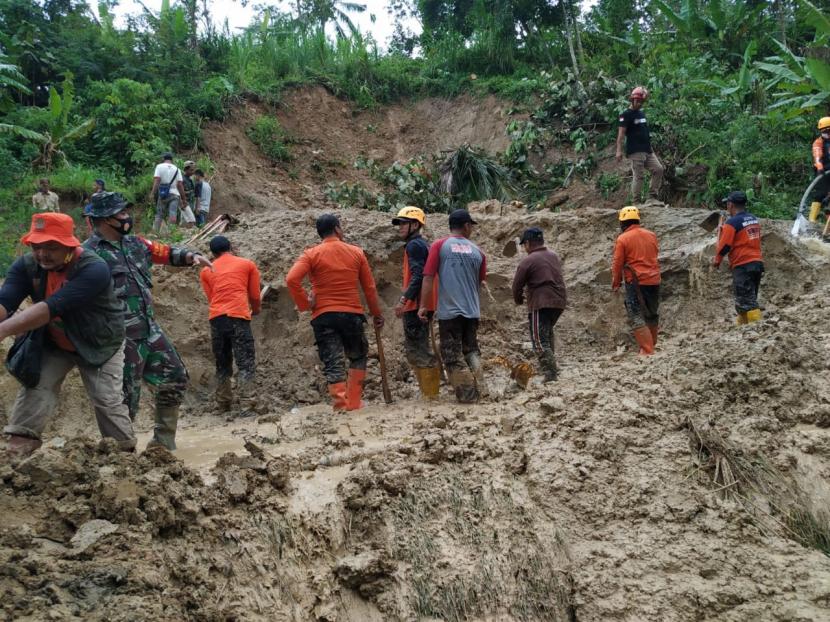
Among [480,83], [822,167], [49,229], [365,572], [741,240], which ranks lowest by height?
[365,572]

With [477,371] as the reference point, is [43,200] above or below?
above

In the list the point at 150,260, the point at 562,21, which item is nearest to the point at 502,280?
the point at 150,260

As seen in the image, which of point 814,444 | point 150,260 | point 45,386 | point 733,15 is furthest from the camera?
point 733,15

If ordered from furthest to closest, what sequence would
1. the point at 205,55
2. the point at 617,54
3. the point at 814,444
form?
the point at 205,55
the point at 617,54
the point at 814,444

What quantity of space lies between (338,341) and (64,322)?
2.85 metres

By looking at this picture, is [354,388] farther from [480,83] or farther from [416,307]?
A: [480,83]

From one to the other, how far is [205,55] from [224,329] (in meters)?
14.7

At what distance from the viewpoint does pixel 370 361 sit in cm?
810

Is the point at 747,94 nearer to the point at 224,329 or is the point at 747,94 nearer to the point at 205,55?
the point at 224,329

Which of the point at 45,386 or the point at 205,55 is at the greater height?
the point at 205,55

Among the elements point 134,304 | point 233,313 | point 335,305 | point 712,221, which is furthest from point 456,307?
point 712,221

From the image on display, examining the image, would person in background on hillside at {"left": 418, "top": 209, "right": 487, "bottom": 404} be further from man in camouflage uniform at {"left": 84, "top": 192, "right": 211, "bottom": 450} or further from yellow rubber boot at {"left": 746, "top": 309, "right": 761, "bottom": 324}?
yellow rubber boot at {"left": 746, "top": 309, "right": 761, "bottom": 324}

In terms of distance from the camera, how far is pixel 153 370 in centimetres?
490

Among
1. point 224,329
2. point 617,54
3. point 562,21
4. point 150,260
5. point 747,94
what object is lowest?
point 224,329
